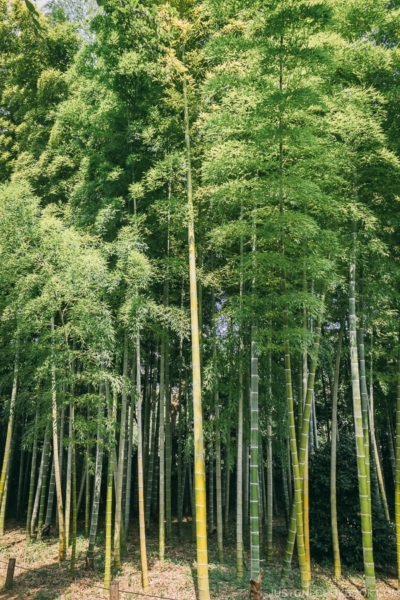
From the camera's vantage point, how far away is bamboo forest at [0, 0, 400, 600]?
13.6 feet

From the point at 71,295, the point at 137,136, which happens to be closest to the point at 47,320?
the point at 71,295

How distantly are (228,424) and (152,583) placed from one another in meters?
2.21

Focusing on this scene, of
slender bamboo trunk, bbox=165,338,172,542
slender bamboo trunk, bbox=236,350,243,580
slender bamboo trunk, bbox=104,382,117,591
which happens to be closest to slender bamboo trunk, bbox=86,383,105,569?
slender bamboo trunk, bbox=104,382,117,591

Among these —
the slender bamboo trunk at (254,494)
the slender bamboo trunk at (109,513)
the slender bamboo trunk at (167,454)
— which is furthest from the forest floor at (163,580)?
the slender bamboo trunk at (254,494)

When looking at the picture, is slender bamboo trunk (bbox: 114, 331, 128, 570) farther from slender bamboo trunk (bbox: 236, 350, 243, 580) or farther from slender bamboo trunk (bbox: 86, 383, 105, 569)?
slender bamboo trunk (bbox: 236, 350, 243, 580)

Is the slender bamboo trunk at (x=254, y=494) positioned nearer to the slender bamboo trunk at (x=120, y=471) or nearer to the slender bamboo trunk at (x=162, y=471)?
the slender bamboo trunk at (x=120, y=471)

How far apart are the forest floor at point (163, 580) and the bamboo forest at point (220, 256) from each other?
0.12 feet

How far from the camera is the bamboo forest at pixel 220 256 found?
4.15 m

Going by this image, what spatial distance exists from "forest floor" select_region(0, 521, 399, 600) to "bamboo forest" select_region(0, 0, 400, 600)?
4cm

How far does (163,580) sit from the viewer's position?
5422 mm

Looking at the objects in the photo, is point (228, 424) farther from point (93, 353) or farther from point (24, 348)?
point (24, 348)

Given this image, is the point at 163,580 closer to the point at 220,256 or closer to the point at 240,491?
the point at 240,491

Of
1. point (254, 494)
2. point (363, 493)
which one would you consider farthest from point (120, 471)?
point (363, 493)

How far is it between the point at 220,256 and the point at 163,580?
4.40 m
